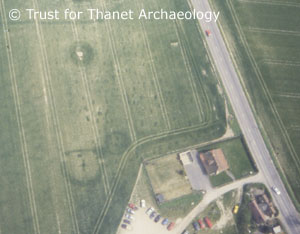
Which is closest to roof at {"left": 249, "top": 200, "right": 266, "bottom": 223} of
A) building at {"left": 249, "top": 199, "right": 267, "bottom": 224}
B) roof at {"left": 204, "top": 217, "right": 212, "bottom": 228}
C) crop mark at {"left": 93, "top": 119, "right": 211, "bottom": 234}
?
building at {"left": 249, "top": 199, "right": 267, "bottom": 224}

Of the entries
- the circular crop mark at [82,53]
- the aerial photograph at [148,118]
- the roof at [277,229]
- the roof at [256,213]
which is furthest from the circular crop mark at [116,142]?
the roof at [277,229]

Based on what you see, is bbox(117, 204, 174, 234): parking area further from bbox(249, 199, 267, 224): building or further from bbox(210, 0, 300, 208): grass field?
bbox(210, 0, 300, 208): grass field

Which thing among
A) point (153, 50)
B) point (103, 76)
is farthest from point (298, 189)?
point (103, 76)

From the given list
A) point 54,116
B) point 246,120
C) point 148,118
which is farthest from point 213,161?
point 54,116

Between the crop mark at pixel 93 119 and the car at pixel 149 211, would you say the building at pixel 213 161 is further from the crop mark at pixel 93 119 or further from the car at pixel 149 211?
the crop mark at pixel 93 119

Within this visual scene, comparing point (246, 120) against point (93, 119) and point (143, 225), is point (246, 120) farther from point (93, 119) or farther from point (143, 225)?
point (93, 119)

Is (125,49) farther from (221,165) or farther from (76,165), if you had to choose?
(221,165)

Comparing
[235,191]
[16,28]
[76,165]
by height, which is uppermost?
[16,28]
